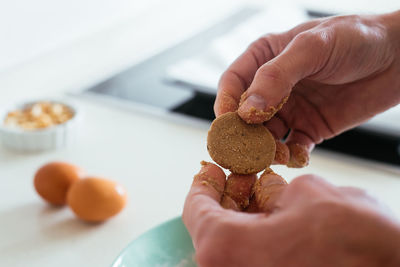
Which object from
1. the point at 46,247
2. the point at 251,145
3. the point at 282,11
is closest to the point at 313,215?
the point at 251,145

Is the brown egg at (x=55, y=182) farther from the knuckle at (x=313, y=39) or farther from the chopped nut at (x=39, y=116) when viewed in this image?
the knuckle at (x=313, y=39)

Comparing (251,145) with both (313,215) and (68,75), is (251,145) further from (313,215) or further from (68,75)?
(68,75)

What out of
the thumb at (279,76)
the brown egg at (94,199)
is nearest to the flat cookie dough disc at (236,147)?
the thumb at (279,76)

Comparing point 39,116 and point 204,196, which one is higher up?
point 204,196

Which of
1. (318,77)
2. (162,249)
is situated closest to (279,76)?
(318,77)

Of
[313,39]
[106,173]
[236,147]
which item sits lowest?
[106,173]

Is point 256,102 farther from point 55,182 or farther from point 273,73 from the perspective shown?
point 55,182

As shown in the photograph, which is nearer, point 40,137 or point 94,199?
point 94,199
